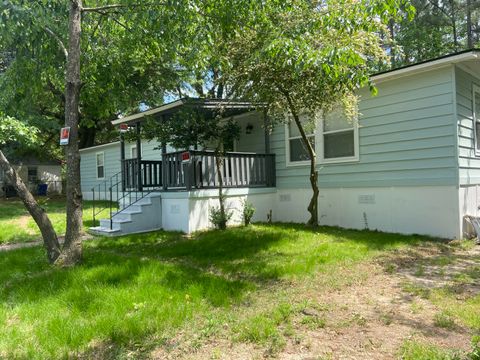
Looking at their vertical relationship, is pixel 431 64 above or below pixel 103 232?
above

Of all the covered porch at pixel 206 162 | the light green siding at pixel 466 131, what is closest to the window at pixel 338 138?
the covered porch at pixel 206 162

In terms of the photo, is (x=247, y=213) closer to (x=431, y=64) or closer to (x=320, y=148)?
(x=320, y=148)

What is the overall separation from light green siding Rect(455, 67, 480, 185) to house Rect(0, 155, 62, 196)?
2333 centimetres

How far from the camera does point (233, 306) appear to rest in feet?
12.4

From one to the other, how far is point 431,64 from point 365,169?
2.44m

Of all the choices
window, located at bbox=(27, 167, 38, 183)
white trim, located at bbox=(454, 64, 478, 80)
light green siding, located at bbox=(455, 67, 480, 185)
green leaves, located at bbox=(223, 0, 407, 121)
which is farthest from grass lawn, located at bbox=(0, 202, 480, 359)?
window, located at bbox=(27, 167, 38, 183)

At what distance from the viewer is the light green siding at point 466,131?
275 inches

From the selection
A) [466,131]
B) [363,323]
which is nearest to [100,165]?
[466,131]

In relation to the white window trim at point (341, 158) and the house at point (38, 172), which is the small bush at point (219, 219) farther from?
the house at point (38, 172)

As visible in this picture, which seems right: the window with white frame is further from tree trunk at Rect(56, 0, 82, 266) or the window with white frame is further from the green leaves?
tree trunk at Rect(56, 0, 82, 266)

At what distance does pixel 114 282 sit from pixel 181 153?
14.1 feet

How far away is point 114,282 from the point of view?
444 cm

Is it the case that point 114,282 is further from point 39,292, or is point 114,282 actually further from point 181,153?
point 181,153

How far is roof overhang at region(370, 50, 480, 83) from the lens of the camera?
21.3ft
